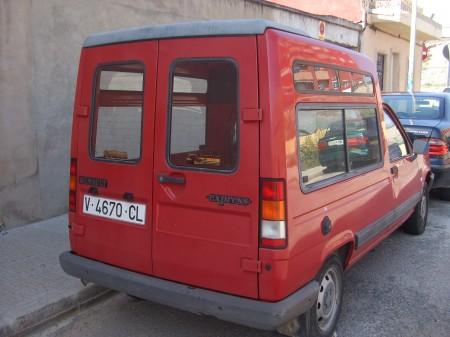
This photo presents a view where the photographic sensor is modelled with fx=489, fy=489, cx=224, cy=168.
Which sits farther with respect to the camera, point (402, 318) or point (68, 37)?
point (68, 37)

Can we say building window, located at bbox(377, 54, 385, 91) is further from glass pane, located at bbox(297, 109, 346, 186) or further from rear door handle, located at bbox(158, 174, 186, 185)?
rear door handle, located at bbox(158, 174, 186, 185)

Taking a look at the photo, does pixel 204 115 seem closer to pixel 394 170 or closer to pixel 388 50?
pixel 394 170

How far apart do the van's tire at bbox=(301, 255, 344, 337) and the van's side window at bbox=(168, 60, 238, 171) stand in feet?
3.44

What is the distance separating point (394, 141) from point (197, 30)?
271 cm

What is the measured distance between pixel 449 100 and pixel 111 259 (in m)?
5.97

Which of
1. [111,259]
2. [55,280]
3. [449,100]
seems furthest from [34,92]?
[449,100]

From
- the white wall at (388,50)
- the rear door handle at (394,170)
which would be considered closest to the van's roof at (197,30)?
the rear door handle at (394,170)

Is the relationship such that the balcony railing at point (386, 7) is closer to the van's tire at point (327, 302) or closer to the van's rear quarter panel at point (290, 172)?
the van's rear quarter panel at point (290, 172)

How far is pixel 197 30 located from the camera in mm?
2844

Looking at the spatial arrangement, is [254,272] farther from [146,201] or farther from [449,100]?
[449,100]

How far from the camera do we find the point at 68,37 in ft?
19.5

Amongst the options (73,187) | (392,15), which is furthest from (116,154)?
(392,15)

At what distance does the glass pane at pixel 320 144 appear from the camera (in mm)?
2941

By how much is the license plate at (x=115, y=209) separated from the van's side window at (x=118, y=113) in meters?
0.29
